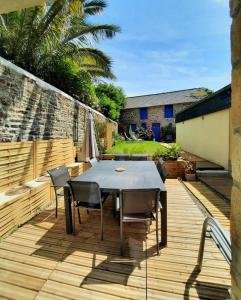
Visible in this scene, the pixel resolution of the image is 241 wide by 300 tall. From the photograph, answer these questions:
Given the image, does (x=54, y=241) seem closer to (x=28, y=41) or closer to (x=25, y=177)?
(x=25, y=177)

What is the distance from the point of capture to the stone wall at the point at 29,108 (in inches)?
172

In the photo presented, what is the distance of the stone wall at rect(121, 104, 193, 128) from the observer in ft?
85.7

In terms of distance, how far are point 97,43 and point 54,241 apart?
8610 millimetres

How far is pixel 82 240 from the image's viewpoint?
11.1 ft

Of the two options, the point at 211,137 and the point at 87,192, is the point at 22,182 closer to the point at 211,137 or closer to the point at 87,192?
the point at 87,192

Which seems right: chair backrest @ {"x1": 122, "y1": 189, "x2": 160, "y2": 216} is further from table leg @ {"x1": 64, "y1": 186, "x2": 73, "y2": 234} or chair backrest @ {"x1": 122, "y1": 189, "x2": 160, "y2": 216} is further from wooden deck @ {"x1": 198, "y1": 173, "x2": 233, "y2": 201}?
wooden deck @ {"x1": 198, "y1": 173, "x2": 233, "y2": 201}

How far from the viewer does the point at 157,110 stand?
26.8m

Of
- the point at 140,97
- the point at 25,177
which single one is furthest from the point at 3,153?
the point at 140,97

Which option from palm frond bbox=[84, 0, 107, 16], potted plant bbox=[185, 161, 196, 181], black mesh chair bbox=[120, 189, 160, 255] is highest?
palm frond bbox=[84, 0, 107, 16]

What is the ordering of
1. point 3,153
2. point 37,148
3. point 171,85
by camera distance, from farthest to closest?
point 171,85, point 37,148, point 3,153

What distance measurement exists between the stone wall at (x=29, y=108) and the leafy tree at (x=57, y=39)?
205cm

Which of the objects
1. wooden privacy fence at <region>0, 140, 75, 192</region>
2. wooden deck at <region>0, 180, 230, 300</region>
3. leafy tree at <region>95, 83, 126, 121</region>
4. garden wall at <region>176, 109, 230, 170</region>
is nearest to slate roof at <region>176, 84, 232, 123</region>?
garden wall at <region>176, 109, 230, 170</region>

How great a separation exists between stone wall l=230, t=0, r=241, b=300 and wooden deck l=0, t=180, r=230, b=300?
4.26ft

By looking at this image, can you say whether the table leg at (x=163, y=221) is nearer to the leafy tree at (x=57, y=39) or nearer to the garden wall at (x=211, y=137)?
the garden wall at (x=211, y=137)
